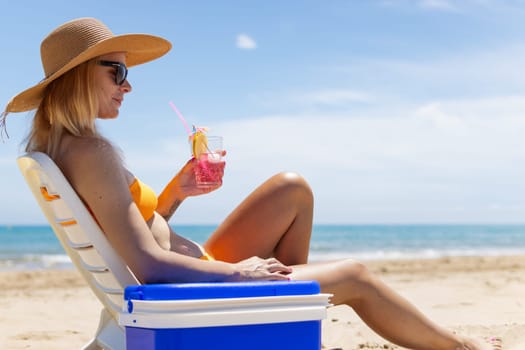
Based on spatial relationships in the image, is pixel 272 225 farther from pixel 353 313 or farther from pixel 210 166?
pixel 353 313

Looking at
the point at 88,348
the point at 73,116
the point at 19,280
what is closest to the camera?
the point at 73,116

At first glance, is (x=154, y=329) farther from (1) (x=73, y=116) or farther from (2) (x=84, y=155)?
(1) (x=73, y=116)

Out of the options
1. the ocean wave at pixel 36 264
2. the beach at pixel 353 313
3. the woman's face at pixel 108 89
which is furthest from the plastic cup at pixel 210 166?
the ocean wave at pixel 36 264

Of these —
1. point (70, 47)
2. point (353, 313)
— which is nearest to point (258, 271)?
point (70, 47)

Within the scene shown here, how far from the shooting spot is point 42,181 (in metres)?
2.31

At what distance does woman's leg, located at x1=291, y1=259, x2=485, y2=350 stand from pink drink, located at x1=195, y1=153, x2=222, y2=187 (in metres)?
0.49

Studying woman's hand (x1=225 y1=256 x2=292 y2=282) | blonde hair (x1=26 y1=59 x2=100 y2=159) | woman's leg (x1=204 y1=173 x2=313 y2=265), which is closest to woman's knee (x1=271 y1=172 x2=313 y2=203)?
woman's leg (x1=204 y1=173 x2=313 y2=265)

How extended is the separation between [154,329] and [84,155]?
66 centimetres

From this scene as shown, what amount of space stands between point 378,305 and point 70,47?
1.59 meters

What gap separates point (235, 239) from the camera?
113 inches

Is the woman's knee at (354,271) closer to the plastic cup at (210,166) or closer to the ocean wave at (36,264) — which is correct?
the plastic cup at (210,166)

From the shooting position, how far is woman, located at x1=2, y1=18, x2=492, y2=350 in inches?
83.6

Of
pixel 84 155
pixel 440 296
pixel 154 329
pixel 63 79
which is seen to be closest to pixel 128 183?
pixel 84 155

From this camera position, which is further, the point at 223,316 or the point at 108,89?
the point at 108,89
